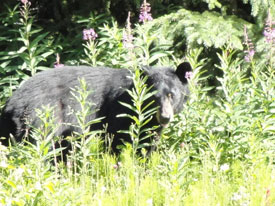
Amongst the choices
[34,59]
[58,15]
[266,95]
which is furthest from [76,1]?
[266,95]

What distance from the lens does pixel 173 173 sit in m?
4.23

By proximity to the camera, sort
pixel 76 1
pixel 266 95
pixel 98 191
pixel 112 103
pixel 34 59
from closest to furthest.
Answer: pixel 98 191
pixel 266 95
pixel 112 103
pixel 34 59
pixel 76 1

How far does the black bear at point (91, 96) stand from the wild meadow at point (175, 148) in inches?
11.8

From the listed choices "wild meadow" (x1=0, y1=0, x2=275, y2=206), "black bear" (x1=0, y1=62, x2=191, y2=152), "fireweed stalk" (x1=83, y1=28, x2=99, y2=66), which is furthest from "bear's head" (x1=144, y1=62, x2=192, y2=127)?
"fireweed stalk" (x1=83, y1=28, x2=99, y2=66)

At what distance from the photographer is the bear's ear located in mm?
6297

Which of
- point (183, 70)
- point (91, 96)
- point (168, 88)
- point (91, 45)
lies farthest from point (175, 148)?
point (91, 45)

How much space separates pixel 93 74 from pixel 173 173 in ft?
8.93

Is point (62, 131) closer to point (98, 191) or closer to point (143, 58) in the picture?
point (143, 58)

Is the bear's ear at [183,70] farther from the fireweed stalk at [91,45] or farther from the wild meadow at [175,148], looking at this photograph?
the fireweed stalk at [91,45]

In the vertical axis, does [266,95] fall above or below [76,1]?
below

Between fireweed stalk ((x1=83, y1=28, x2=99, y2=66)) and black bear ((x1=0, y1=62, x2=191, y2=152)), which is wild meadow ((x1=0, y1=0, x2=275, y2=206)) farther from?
black bear ((x1=0, y1=62, x2=191, y2=152))

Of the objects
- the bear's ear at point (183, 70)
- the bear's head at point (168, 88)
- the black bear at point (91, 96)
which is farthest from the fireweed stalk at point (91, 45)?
the bear's ear at point (183, 70)

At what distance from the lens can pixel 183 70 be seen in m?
6.46

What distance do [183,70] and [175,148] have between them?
3.21 feet
